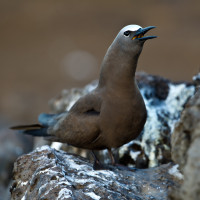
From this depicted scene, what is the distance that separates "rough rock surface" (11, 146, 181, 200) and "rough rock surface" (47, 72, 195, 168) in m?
1.03

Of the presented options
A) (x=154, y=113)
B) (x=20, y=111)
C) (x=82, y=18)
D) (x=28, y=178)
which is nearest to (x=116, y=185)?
(x=28, y=178)

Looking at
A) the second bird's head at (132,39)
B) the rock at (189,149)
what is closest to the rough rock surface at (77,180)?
the rock at (189,149)

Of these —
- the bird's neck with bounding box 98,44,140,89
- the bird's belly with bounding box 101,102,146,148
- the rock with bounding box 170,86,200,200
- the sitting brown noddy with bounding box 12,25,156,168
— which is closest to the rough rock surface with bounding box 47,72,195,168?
the sitting brown noddy with bounding box 12,25,156,168

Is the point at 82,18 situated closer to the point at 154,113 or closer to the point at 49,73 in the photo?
the point at 49,73

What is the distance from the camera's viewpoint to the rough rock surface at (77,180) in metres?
3.24

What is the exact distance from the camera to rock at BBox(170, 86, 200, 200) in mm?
2002

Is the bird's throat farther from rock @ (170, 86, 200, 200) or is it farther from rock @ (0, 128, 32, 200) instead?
rock @ (0, 128, 32, 200)

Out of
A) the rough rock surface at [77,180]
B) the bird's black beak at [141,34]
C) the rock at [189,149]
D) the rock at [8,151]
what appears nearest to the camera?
the rock at [189,149]

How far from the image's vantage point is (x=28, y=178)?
12.0 feet

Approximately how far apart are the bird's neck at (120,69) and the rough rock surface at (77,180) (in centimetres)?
93

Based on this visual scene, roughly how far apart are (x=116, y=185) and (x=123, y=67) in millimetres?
1381

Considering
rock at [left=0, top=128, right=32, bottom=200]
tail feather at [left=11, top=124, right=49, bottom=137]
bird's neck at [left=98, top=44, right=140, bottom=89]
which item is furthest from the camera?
rock at [left=0, top=128, right=32, bottom=200]

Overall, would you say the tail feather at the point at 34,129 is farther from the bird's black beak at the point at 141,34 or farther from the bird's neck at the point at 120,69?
the bird's black beak at the point at 141,34

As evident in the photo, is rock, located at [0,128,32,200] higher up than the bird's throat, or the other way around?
the bird's throat
